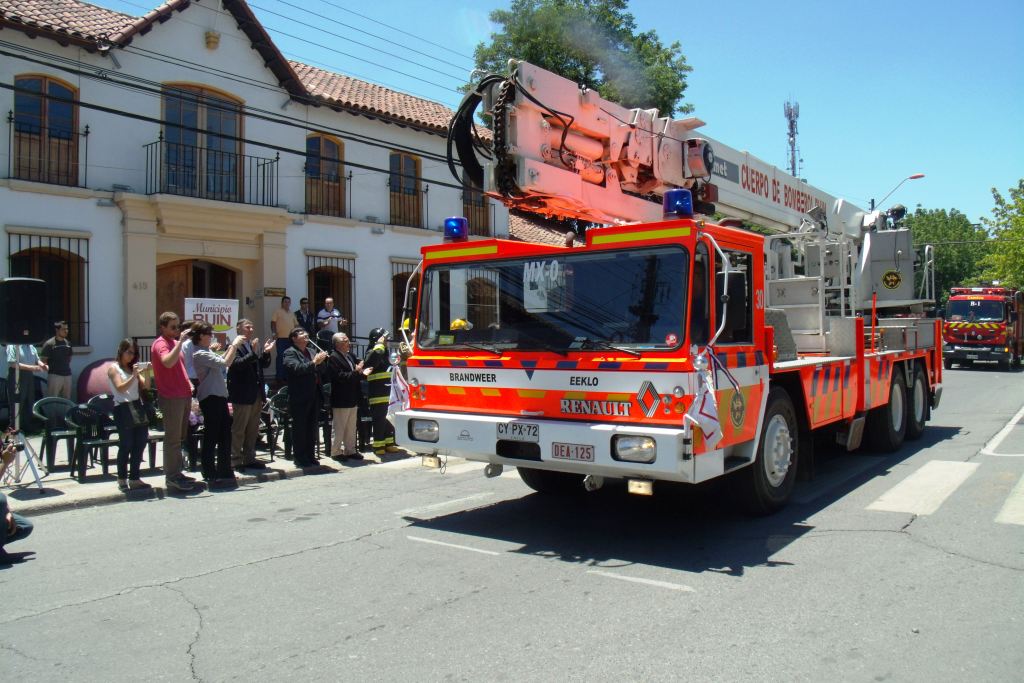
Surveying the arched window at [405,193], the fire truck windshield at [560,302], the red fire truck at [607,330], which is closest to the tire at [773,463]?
the red fire truck at [607,330]

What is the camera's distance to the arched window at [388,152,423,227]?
2053 centimetres

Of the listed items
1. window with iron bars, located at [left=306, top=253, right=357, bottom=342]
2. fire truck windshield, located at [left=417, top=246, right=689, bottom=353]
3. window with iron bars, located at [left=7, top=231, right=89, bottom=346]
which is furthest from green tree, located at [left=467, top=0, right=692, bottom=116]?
fire truck windshield, located at [left=417, top=246, right=689, bottom=353]

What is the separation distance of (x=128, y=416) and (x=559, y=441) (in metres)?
5.00

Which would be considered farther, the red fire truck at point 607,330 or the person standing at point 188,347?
the person standing at point 188,347

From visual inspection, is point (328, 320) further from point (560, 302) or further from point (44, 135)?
point (560, 302)

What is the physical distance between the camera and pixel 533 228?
2764cm

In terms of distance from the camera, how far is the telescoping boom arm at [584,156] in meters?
6.79

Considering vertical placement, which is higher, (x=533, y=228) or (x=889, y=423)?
(x=533, y=228)

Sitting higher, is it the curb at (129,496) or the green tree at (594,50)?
the green tree at (594,50)

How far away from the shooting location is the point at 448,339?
23.8ft

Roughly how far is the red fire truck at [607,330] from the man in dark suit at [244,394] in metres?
3.25

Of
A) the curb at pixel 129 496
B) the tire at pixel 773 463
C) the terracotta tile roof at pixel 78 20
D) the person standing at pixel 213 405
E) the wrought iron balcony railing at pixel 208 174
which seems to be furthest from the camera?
the wrought iron balcony railing at pixel 208 174

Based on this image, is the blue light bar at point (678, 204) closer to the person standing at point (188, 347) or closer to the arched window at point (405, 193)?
the person standing at point (188, 347)

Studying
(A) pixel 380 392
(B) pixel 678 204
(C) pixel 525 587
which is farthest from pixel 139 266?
(C) pixel 525 587
